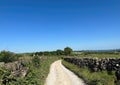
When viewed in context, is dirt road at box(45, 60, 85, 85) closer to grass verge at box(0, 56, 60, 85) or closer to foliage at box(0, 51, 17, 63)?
grass verge at box(0, 56, 60, 85)

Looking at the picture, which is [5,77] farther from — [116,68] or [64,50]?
[64,50]

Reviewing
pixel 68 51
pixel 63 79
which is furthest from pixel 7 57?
pixel 68 51

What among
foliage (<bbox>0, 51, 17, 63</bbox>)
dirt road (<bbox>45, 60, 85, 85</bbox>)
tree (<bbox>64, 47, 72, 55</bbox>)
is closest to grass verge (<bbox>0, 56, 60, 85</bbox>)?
dirt road (<bbox>45, 60, 85, 85</bbox>)

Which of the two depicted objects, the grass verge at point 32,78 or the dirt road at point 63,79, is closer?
the grass verge at point 32,78

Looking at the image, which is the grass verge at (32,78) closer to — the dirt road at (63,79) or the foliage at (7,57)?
the dirt road at (63,79)

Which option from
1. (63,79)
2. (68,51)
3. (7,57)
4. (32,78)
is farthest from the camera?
(68,51)

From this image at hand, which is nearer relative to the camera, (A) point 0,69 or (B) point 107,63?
(A) point 0,69

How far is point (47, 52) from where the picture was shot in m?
118

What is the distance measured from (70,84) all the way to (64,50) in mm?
108982

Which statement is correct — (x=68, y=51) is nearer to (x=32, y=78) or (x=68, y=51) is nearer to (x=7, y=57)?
(x=7, y=57)

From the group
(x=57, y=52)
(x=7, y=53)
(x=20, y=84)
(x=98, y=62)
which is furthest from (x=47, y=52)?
(x=20, y=84)

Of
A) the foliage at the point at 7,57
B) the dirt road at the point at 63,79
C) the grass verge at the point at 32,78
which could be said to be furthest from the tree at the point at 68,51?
the grass verge at the point at 32,78

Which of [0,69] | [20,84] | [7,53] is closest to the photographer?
[0,69]

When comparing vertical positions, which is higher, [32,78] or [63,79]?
[32,78]
